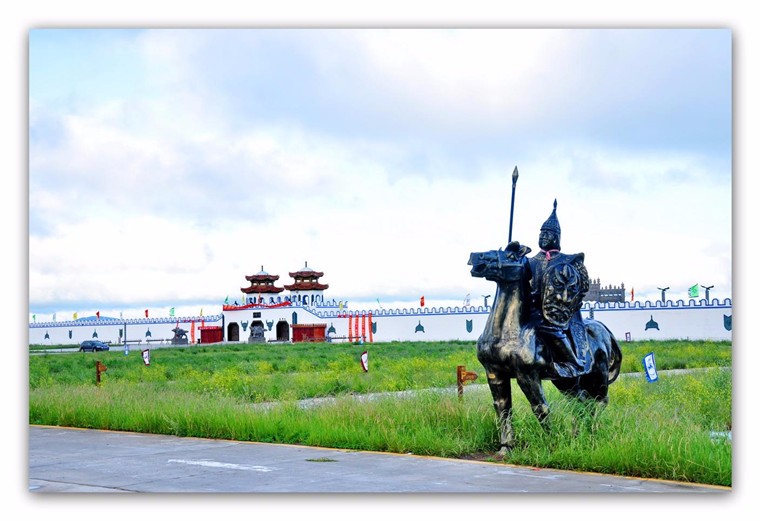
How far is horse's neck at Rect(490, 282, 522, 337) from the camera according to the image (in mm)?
8062

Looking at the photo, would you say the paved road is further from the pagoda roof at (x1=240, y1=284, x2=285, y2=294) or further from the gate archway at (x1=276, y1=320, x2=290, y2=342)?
the pagoda roof at (x1=240, y1=284, x2=285, y2=294)

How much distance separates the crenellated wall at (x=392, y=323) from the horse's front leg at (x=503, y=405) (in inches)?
989

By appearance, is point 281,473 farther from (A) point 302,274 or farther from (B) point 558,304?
(A) point 302,274

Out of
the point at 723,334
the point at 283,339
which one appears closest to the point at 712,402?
the point at 723,334

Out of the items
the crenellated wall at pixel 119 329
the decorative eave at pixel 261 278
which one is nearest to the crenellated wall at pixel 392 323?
the crenellated wall at pixel 119 329

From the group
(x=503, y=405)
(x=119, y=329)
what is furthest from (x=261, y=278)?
(x=503, y=405)

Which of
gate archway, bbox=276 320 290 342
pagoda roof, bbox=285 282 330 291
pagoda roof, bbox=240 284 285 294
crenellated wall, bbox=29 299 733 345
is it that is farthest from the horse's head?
pagoda roof, bbox=240 284 285 294

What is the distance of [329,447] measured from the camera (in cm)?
952

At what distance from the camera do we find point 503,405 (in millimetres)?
8344

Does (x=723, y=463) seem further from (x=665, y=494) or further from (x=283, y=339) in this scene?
(x=283, y=339)

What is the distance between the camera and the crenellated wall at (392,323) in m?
36.4

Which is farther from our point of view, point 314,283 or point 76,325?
point 314,283

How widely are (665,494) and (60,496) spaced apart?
456 centimetres

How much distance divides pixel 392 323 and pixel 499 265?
39166 millimetres
